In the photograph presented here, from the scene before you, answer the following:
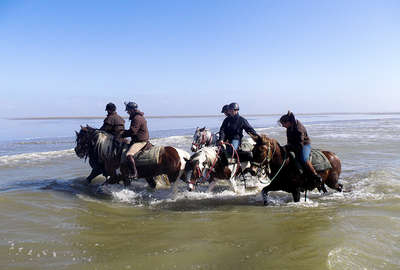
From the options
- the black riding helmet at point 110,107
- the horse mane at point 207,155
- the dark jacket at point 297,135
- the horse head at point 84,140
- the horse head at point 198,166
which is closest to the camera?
the dark jacket at point 297,135

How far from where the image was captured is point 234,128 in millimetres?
7906

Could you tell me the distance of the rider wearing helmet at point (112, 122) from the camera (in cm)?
848

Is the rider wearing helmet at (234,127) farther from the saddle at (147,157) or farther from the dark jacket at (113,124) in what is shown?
the dark jacket at (113,124)

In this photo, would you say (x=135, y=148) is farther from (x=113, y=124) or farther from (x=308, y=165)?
(x=308, y=165)

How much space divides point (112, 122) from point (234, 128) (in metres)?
3.50

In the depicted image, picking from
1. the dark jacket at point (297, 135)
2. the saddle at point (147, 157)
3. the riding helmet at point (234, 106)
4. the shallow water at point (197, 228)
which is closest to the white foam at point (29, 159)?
the shallow water at point (197, 228)

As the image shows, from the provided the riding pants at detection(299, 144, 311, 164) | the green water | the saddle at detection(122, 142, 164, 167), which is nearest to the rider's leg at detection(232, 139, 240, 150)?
the green water

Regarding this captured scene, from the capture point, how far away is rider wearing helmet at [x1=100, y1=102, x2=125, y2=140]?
848 cm

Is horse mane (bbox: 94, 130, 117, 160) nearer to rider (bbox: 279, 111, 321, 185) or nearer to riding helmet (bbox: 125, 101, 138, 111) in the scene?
riding helmet (bbox: 125, 101, 138, 111)

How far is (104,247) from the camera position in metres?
4.29

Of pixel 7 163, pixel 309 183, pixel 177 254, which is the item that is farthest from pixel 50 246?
pixel 7 163

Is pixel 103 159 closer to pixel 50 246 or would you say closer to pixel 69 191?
pixel 69 191

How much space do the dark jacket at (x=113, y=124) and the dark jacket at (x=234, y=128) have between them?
2989 mm

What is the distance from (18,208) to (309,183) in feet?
20.6
